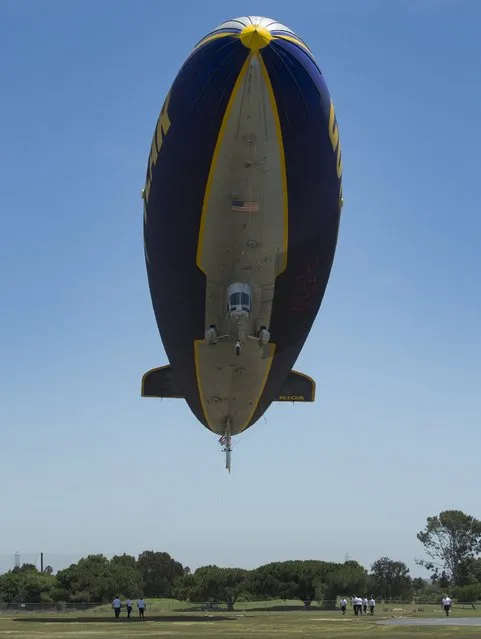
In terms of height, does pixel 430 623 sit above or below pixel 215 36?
below

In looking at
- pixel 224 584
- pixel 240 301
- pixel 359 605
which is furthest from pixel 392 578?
pixel 240 301

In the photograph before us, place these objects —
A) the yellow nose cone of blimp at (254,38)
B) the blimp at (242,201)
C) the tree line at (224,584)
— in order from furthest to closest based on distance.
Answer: the tree line at (224,584), the blimp at (242,201), the yellow nose cone of blimp at (254,38)

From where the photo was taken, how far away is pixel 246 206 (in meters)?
25.1

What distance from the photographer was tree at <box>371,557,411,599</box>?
431 feet

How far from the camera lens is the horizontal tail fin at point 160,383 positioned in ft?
147

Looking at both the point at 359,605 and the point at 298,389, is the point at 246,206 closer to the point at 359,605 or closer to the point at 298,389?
the point at 298,389

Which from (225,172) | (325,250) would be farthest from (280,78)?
(325,250)

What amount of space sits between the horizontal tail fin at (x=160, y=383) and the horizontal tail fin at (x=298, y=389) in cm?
651

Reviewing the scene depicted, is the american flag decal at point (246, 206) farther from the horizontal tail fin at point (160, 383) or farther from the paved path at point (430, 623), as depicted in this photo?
the paved path at point (430, 623)

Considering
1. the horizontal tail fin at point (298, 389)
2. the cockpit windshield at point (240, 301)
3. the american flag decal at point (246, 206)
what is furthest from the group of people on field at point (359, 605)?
the american flag decal at point (246, 206)

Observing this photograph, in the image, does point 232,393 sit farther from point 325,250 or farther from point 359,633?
point 359,633

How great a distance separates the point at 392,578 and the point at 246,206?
409 ft

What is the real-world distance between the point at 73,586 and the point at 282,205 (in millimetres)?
82475

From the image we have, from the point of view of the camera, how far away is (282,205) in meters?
25.2
